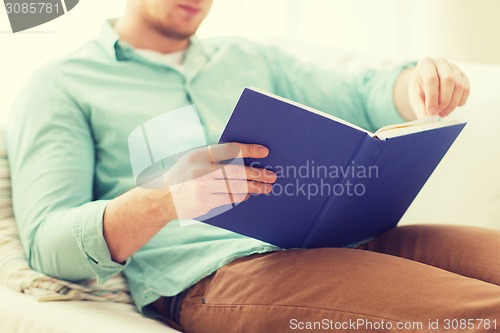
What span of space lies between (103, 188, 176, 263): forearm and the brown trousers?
4.6 inches

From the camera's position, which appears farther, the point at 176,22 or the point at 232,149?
the point at 176,22

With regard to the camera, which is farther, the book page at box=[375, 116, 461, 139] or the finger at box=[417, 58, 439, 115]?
the finger at box=[417, 58, 439, 115]

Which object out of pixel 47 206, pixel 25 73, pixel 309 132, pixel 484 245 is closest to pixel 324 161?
pixel 309 132

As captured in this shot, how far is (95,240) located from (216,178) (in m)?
0.23

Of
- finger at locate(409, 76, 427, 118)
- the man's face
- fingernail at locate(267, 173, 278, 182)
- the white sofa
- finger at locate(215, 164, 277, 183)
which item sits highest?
the man's face

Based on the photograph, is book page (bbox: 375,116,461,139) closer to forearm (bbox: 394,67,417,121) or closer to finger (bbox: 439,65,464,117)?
finger (bbox: 439,65,464,117)

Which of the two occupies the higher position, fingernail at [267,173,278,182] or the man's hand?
fingernail at [267,173,278,182]

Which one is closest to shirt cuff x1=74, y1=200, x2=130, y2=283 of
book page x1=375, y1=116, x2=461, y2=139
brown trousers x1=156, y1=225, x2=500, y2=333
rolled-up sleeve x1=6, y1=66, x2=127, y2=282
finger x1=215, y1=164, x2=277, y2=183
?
rolled-up sleeve x1=6, y1=66, x2=127, y2=282

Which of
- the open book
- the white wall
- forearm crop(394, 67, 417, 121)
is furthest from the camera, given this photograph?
the white wall

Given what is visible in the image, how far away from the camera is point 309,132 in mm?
775

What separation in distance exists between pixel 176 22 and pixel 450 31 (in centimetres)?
114

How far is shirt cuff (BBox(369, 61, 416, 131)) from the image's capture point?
126cm

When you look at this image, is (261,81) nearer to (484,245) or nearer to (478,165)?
(478,165)

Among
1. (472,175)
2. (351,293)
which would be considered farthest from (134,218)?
(472,175)
